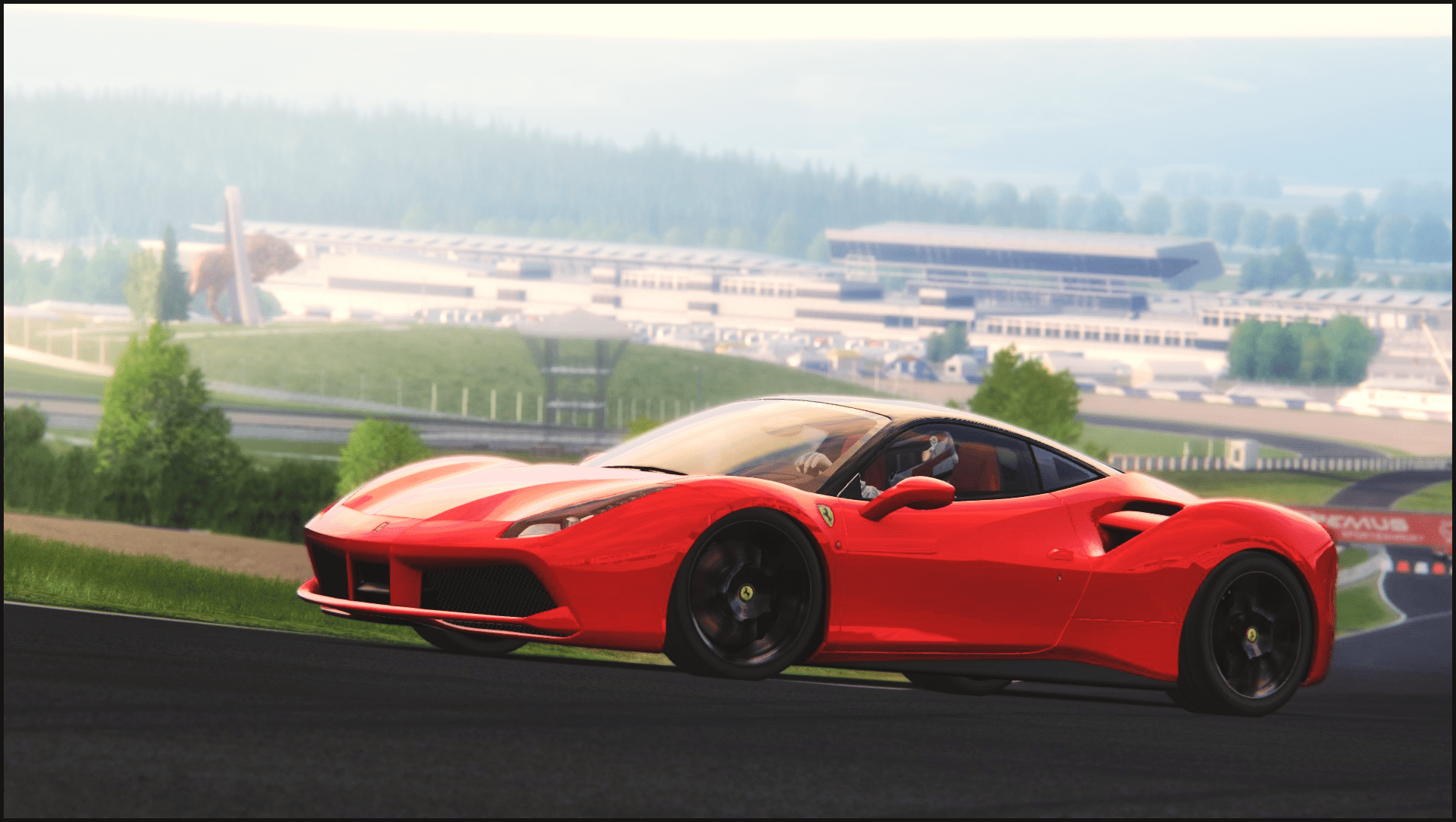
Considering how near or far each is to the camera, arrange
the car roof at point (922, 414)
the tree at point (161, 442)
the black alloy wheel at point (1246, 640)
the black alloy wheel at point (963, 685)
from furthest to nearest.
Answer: the tree at point (161, 442) → the black alloy wheel at point (963, 685) → the black alloy wheel at point (1246, 640) → the car roof at point (922, 414)

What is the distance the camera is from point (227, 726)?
17.9 ft

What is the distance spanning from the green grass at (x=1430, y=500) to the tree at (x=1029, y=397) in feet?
213

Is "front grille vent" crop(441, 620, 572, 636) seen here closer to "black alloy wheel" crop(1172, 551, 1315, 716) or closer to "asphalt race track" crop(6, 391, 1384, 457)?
"black alloy wheel" crop(1172, 551, 1315, 716)

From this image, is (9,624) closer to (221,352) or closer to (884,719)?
(884,719)

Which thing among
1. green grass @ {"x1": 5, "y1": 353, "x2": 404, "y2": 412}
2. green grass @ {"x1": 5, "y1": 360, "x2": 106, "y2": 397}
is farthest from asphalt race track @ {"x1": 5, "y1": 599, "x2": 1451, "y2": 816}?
green grass @ {"x1": 5, "y1": 360, "x2": 106, "y2": 397}

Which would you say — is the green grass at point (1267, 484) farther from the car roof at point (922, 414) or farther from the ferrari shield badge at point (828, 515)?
the ferrari shield badge at point (828, 515)

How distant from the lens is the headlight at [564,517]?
22.4 feet

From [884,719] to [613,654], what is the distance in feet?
12.9

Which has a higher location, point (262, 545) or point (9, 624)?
point (9, 624)

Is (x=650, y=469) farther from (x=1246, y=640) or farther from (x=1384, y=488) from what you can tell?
(x=1384, y=488)

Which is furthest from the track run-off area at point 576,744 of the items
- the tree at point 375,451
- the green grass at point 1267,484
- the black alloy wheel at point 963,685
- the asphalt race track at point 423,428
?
the asphalt race track at point 423,428

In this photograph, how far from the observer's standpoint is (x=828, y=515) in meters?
7.23

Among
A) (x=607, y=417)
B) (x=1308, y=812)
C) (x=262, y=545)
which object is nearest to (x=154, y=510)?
(x=262, y=545)

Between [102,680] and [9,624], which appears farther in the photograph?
[9,624]
